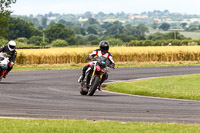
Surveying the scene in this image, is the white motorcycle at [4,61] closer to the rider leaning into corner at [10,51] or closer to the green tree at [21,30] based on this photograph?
the rider leaning into corner at [10,51]

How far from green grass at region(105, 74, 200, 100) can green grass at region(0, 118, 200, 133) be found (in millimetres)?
6860

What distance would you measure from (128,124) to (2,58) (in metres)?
12.3

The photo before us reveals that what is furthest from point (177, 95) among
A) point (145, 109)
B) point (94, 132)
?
point (94, 132)

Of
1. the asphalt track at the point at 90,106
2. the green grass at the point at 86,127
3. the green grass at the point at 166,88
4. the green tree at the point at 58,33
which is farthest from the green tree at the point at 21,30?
the green grass at the point at 86,127

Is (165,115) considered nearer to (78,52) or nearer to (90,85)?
(90,85)

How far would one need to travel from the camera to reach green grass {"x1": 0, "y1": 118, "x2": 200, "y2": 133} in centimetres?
1044

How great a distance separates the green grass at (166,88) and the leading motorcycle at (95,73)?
191 cm

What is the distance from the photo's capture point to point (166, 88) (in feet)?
68.5

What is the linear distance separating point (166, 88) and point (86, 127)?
34.1 feet

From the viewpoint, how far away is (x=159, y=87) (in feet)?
70.0

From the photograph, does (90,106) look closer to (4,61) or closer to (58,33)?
(4,61)

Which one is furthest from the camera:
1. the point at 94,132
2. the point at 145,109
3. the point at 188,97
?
the point at 188,97

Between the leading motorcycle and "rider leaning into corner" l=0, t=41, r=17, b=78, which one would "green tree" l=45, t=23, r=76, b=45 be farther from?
the leading motorcycle

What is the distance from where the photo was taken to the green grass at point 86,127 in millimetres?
10438
